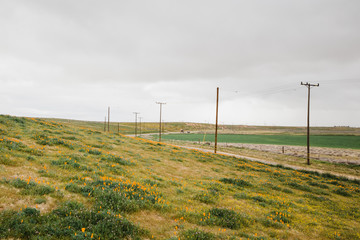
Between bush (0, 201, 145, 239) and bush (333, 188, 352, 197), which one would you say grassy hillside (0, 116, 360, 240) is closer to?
bush (0, 201, 145, 239)

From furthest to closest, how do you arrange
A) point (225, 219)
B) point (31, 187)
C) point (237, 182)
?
point (237, 182)
point (225, 219)
point (31, 187)

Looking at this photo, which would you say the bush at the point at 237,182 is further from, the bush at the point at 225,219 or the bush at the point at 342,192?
the bush at the point at 342,192

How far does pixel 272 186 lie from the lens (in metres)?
15.2

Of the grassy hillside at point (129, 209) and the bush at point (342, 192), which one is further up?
the grassy hillside at point (129, 209)

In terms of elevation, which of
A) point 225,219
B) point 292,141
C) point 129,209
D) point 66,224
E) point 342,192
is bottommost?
point 292,141

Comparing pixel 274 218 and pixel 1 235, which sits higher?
pixel 1 235

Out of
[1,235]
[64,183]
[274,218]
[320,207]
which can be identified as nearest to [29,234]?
[1,235]

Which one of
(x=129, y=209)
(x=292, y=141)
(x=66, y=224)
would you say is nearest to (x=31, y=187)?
(x=66, y=224)

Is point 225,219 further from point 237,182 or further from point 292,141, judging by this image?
point 292,141

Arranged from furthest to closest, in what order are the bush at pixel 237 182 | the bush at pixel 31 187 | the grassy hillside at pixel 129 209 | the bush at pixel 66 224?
the bush at pixel 237 182 < the bush at pixel 31 187 < the grassy hillside at pixel 129 209 < the bush at pixel 66 224

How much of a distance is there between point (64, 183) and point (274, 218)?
32.5ft

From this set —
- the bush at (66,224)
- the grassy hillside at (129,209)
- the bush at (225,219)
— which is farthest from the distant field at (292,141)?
the bush at (66,224)

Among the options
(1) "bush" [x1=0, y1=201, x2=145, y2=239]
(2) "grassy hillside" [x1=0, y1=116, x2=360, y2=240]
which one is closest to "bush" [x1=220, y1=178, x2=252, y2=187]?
(2) "grassy hillside" [x1=0, y1=116, x2=360, y2=240]

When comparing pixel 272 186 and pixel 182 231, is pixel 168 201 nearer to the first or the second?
pixel 182 231
